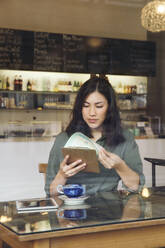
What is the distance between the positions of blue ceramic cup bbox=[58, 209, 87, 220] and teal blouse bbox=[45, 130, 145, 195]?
73 centimetres

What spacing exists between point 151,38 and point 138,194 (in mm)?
2342

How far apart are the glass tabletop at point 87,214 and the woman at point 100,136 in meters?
0.46

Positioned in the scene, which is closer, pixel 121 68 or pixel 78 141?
pixel 78 141

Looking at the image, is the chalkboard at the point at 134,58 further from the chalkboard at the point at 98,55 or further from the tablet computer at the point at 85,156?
the tablet computer at the point at 85,156

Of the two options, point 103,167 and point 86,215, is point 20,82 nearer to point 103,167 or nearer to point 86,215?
point 103,167

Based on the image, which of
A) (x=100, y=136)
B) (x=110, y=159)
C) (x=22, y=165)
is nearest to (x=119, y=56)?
(x=22, y=165)

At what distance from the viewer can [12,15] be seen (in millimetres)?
4117

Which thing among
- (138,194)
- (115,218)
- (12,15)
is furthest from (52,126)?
(115,218)

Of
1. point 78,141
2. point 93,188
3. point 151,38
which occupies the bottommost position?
point 93,188

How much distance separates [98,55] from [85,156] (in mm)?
2192

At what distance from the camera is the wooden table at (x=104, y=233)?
1.66 m

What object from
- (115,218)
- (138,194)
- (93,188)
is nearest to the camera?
(115,218)

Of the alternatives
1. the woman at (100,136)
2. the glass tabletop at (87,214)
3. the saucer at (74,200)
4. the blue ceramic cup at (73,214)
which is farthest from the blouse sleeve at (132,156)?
the blue ceramic cup at (73,214)

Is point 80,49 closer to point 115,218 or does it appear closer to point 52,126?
point 52,126
